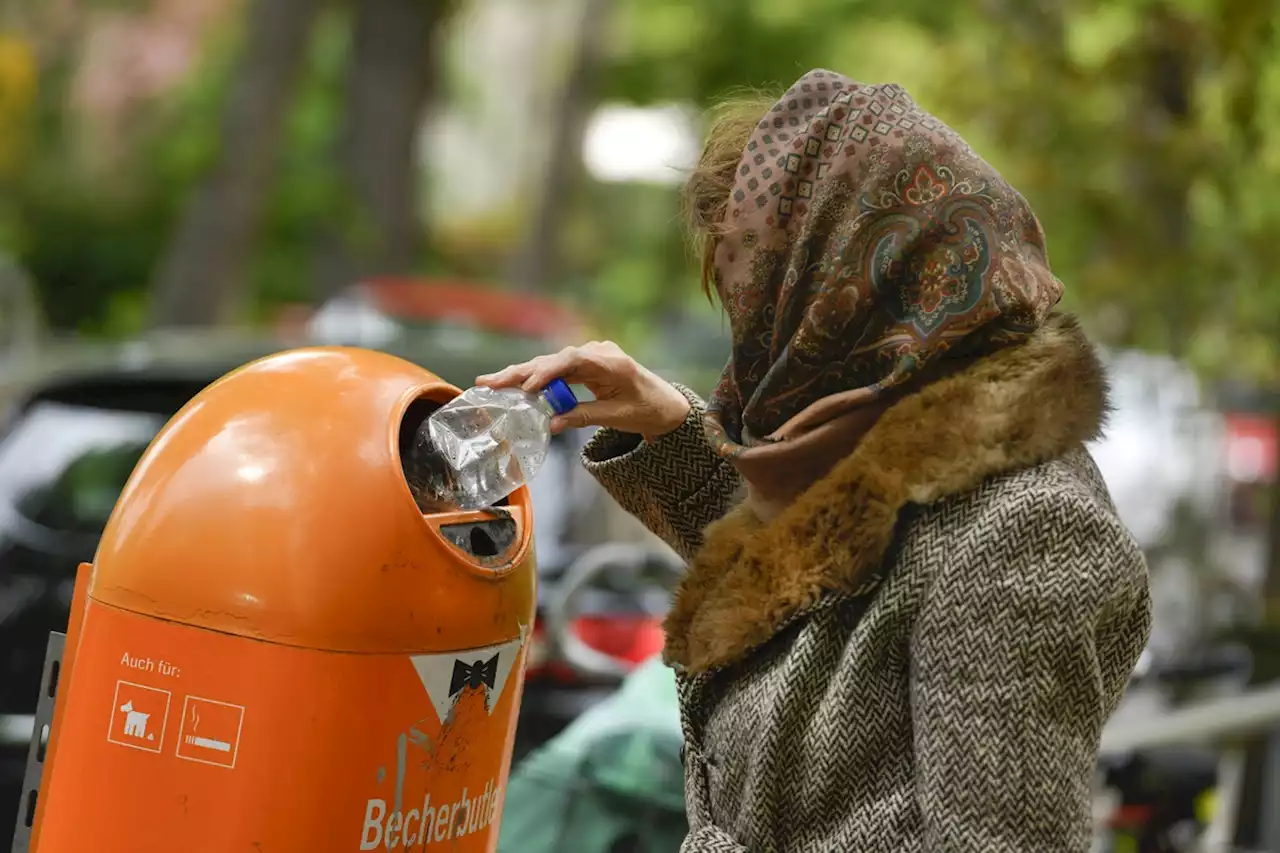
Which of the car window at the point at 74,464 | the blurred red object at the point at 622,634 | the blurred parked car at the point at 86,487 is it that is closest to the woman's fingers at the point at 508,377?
the blurred parked car at the point at 86,487

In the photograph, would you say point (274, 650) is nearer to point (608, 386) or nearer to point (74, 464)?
point (608, 386)

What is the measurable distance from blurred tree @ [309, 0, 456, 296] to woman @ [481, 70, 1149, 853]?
1366 cm

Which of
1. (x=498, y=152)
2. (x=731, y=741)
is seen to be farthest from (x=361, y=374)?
(x=498, y=152)

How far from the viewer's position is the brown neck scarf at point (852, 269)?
2033mm

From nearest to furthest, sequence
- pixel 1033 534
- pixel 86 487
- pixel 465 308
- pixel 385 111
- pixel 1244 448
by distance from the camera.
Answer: pixel 1033 534, pixel 86 487, pixel 465 308, pixel 1244 448, pixel 385 111

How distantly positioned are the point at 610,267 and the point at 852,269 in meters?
28.0

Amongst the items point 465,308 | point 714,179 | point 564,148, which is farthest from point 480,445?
point 564,148

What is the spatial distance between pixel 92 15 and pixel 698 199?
20.3 m

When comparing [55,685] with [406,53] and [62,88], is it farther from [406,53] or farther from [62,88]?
[62,88]

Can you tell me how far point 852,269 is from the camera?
6.75ft

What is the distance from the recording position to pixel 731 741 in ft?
7.13

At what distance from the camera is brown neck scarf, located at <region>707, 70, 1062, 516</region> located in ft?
6.67

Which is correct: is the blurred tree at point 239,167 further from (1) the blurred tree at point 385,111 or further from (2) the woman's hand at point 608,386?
(2) the woman's hand at point 608,386

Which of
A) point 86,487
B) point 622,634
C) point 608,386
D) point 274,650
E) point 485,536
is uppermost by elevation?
point 608,386
